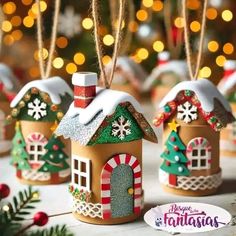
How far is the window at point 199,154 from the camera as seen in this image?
7.44ft

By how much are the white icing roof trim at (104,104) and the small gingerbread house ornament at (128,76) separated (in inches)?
55.0

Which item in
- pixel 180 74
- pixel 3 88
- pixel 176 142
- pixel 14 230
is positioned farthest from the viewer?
pixel 180 74

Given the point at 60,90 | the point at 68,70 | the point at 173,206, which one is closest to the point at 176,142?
the point at 173,206

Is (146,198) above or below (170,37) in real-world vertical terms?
below

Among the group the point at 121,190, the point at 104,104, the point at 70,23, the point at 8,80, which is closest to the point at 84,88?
the point at 104,104

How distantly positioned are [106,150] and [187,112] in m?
0.41

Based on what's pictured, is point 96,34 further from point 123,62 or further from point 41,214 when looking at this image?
point 123,62

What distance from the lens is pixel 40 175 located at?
7.86 ft

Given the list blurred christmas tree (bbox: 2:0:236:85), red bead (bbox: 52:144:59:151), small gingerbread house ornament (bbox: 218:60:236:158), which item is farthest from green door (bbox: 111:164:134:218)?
blurred christmas tree (bbox: 2:0:236:85)

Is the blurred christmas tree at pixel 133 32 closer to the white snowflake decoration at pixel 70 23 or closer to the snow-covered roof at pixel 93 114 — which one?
the white snowflake decoration at pixel 70 23

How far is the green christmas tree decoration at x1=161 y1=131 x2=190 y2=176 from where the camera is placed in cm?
227

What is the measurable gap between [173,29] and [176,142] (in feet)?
5.55

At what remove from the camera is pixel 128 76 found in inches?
136

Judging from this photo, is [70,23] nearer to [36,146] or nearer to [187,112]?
[36,146]
